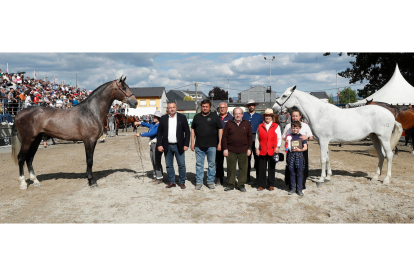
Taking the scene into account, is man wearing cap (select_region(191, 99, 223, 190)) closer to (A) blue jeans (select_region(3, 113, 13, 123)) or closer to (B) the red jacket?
(B) the red jacket

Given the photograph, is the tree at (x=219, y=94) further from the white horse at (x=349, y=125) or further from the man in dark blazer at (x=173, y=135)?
the man in dark blazer at (x=173, y=135)

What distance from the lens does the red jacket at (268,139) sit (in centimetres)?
616

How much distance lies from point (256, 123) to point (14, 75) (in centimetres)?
2200

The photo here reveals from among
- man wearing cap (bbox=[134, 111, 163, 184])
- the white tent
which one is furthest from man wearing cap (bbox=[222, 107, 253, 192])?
the white tent

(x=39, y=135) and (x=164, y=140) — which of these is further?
(x=39, y=135)

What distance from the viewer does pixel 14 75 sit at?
2117 centimetres

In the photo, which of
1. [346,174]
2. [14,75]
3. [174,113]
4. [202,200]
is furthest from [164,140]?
[14,75]

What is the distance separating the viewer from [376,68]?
2236 cm

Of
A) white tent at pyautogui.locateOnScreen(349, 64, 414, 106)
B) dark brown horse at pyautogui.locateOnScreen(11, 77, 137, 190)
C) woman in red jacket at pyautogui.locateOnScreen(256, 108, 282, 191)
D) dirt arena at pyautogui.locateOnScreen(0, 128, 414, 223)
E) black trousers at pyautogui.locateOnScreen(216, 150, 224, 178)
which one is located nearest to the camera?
dirt arena at pyautogui.locateOnScreen(0, 128, 414, 223)

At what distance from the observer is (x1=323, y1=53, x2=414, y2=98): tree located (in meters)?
19.6

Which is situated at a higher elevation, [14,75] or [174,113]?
[14,75]

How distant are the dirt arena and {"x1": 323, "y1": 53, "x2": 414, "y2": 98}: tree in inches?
599

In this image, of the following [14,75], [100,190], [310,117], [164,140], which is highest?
[14,75]

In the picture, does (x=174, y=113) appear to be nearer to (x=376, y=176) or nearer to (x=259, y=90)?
(x=376, y=176)
